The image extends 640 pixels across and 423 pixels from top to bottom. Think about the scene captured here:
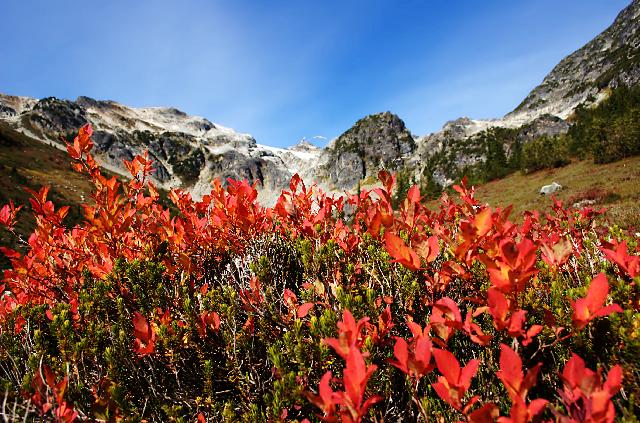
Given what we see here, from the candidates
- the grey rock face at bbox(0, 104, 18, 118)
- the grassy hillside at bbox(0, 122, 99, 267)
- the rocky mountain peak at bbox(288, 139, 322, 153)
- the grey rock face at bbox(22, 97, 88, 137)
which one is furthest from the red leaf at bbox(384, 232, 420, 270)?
the rocky mountain peak at bbox(288, 139, 322, 153)

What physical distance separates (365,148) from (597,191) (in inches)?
3740

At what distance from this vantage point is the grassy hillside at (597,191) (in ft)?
46.5

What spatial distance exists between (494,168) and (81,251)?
5939 cm

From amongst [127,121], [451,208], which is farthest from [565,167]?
[127,121]

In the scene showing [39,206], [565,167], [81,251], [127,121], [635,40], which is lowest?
[565,167]

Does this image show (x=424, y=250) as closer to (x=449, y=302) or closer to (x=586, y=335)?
(x=449, y=302)

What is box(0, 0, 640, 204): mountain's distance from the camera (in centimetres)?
9025

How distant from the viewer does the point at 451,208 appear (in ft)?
10.3

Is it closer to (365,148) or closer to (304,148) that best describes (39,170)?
(365,148)

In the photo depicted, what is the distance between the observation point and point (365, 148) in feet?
370

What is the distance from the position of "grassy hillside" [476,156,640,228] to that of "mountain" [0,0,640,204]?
49195mm

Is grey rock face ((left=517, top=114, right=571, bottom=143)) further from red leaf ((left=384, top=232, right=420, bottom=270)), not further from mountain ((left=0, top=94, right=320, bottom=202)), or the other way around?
red leaf ((left=384, top=232, right=420, bottom=270))

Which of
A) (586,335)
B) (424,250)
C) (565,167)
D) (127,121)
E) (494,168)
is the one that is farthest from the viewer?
(127,121)

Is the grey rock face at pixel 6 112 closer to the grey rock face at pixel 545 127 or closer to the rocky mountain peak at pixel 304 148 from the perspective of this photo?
the rocky mountain peak at pixel 304 148
